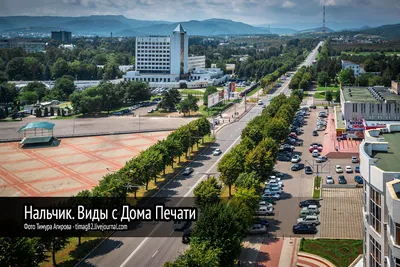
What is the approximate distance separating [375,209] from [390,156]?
153 centimetres

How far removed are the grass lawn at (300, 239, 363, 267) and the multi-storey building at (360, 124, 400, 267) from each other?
400 cm

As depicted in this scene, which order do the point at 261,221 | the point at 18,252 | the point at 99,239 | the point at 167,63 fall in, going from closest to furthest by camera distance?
the point at 18,252
the point at 99,239
the point at 261,221
the point at 167,63

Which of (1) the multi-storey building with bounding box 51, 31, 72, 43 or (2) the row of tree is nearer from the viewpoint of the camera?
(2) the row of tree

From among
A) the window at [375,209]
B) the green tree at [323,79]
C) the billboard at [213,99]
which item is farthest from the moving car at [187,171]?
the green tree at [323,79]

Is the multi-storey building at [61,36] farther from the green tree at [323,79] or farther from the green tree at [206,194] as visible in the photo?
the green tree at [206,194]

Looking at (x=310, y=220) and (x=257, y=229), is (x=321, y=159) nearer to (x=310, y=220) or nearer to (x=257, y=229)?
(x=310, y=220)

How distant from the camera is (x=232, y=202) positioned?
438 inches

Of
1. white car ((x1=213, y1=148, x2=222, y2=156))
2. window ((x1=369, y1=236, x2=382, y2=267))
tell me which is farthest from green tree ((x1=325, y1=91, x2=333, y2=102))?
window ((x1=369, y1=236, x2=382, y2=267))

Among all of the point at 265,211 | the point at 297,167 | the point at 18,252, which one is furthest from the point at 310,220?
the point at 18,252

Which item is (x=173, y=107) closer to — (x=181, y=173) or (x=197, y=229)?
(x=181, y=173)

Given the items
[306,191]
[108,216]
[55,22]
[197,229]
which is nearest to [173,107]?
[306,191]

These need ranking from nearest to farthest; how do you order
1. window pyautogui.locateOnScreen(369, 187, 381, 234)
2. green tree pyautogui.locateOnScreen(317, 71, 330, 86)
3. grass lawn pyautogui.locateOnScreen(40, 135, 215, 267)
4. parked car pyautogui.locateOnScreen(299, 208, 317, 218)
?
window pyautogui.locateOnScreen(369, 187, 381, 234) → grass lawn pyautogui.locateOnScreen(40, 135, 215, 267) → parked car pyautogui.locateOnScreen(299, 208, 317, 218) → green tree pyautogui.locateOnScreen(317, 71, 330, 86)

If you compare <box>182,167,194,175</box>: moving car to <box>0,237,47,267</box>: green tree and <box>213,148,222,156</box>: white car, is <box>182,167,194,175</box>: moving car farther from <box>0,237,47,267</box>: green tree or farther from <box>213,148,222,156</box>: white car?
<box>0,237,47,267</box>: green tree

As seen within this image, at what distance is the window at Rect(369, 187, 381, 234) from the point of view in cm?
558
